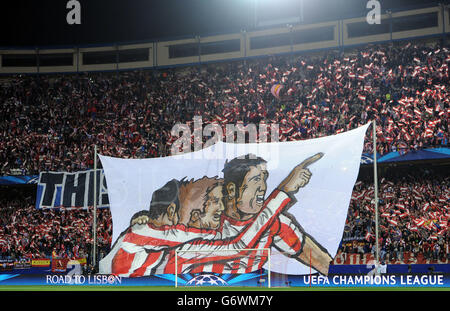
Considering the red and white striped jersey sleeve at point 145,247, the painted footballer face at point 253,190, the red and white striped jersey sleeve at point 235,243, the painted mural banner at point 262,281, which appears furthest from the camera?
the red and white striped jersey sleeve at point 145,247

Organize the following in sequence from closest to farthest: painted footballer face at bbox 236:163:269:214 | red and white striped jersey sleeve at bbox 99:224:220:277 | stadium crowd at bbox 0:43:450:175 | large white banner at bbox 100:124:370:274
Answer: large white banner at bbox 100:124:370:274
painted footballer face at bbox 236:163:269:214
red and white striped jersey sleeve at bbox 99:224:220:277
stadium crowd at bbox 0:43:450:175

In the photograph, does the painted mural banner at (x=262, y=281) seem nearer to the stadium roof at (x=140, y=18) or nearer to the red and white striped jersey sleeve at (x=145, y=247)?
the red and white striped jersey sleeve at (x=145, y=247)

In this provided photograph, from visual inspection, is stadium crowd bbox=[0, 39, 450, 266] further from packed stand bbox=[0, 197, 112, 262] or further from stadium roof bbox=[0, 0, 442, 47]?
stadium roof bbox=[0, 0, 442, 47]

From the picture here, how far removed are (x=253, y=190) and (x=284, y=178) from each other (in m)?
1.34

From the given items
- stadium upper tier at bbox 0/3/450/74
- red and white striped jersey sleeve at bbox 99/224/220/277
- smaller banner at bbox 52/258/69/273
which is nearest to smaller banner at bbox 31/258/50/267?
smaller banner at bbox 52/258/69/273

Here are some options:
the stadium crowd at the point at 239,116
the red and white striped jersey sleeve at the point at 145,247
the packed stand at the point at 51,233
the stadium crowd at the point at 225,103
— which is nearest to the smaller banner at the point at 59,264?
the packed stand at the point at 51,233

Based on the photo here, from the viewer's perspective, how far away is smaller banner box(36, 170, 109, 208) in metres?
32.5

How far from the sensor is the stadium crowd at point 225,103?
3600cm

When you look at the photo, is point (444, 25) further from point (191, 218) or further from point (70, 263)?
point (70, 263)

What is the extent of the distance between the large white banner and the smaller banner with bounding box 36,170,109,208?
19.6 ft

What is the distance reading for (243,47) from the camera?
45250 mm

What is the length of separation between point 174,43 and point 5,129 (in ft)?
46.3

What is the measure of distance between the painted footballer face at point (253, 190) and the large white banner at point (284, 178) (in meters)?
0.06
